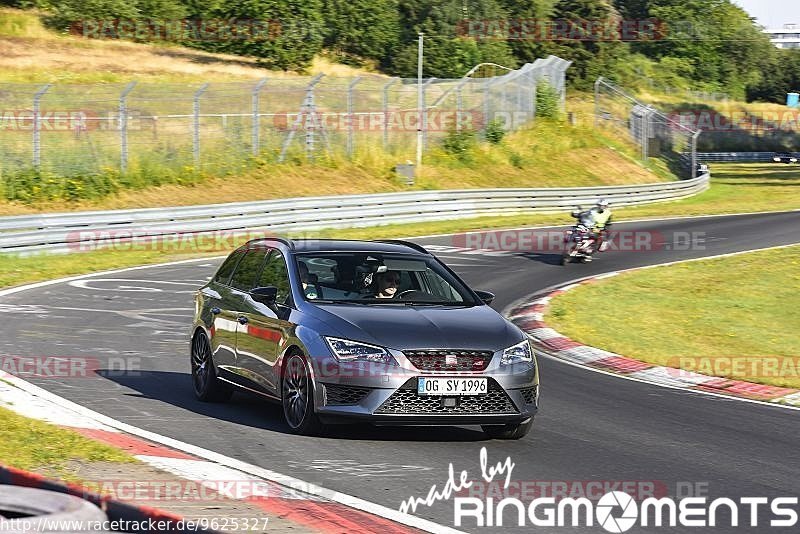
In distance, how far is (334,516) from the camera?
714 centimetres

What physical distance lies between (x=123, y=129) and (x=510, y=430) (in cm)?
2607

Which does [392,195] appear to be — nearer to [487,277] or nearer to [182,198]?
[182,198]

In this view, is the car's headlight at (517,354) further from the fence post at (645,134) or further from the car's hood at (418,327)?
the fence post at (645,134)

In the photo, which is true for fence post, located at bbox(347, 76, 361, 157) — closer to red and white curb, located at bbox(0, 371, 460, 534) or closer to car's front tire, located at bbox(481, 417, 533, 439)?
red and white curb, located at bbox(0, 371, 460, 534)

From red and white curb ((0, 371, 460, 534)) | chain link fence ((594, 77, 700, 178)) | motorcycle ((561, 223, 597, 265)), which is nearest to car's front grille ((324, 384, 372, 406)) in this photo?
red and white curb ((0, 371, 460, 534))

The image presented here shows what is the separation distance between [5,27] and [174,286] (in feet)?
198

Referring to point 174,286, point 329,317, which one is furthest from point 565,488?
point 174,286

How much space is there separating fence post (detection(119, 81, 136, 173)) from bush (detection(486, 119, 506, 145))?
19.5 metres

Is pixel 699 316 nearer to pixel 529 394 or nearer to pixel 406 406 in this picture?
pixel 529 394

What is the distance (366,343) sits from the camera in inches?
368

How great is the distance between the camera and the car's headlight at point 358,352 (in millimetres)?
9289

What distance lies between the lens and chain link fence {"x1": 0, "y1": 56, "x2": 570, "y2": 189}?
117 feet

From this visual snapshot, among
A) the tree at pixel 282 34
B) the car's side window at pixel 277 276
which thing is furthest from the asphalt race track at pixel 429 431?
the tree at pixel 282 34

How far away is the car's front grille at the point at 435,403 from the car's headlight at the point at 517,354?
24cm
